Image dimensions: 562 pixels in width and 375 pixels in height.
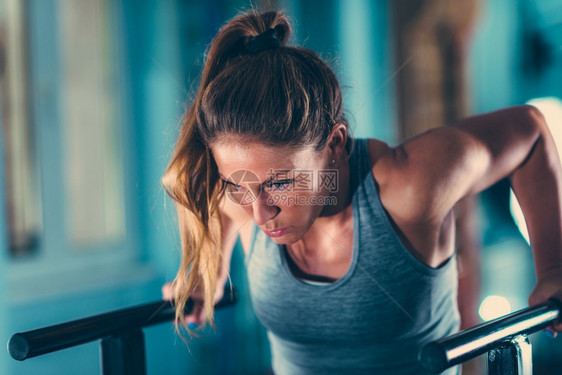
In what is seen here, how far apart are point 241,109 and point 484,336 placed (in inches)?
14.7

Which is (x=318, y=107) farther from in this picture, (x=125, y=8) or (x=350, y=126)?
(x=125, y=8)

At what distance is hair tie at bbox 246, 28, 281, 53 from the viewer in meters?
0.60

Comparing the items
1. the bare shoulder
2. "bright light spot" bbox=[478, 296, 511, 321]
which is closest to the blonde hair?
the bare shoulder

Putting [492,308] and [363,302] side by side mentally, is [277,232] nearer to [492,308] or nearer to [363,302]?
[363,302]

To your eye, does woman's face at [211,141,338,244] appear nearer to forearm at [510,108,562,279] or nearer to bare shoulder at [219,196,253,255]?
bare shoulder at [219,196,253,255]

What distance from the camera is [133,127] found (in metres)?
1.88

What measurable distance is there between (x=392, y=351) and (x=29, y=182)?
1.49 metres

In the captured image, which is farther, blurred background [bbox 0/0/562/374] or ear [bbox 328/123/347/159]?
blurred background [bbox 0/0/562/374]

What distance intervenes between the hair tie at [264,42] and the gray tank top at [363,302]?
216 mm

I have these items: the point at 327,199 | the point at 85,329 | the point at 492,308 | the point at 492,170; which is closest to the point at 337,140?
the point at 327,199

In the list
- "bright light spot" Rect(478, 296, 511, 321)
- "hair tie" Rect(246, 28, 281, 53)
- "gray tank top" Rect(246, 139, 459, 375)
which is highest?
"hair tie" Rect(246, 28, 281, 53)

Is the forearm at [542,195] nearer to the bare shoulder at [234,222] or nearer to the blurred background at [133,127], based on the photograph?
the bare shoulder at [234,222]

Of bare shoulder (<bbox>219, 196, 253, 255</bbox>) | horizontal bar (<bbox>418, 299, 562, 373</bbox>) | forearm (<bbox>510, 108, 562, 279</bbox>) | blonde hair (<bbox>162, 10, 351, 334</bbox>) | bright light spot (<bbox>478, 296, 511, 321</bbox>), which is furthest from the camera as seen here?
bright light spot (<bbox>478, 296, 511, 321</bbox>)

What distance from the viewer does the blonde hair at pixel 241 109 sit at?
1.88 ft
